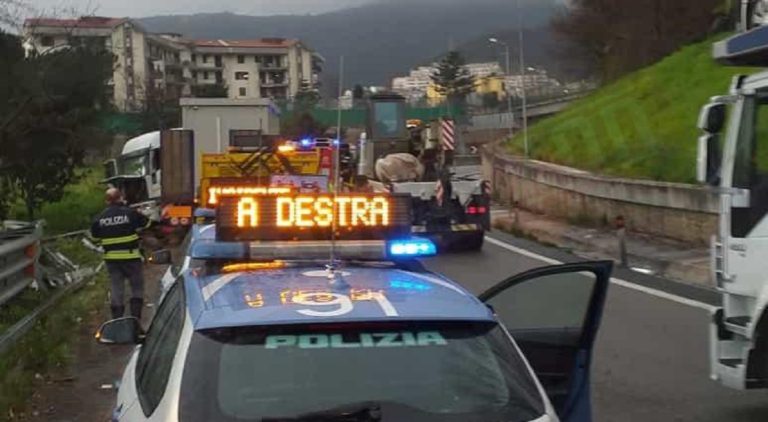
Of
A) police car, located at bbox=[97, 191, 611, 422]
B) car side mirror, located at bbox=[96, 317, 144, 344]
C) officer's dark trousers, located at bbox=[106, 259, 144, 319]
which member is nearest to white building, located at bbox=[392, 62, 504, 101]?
officer's dark trousers, located at bbox=[106, 259, 144, 319]

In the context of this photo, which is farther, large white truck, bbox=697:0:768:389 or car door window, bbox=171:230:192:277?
car door window, bbox=171:230:192:277

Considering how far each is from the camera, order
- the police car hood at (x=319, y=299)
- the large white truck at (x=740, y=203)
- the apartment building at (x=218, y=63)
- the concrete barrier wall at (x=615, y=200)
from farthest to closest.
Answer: the apartment building at (x=218, y=63) → the concrete barrier wall at (x=615, y=200) → the large white truck at (x=740, y=203) → the police car hood at (x=319, y=299)

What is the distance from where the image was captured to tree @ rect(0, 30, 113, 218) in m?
23.6

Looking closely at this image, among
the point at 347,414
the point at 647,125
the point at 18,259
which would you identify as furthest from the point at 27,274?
the point at 647,125

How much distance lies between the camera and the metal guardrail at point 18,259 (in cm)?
1163

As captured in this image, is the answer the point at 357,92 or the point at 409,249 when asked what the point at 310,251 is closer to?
the point at 409,249

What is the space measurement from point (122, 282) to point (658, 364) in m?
6.12

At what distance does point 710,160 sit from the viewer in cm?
756

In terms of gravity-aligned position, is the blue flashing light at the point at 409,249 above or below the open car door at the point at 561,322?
above

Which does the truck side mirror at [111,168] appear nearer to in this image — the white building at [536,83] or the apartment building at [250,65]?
the white building at [536,83]

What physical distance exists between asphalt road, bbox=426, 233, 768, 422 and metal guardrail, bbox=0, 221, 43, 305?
610 cm

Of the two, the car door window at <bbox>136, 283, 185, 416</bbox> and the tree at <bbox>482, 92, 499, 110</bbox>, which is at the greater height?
the tree at <bbox>482, 92, 499, 110</bbox>

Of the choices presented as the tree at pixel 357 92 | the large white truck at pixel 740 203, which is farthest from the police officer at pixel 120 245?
the tree at pixel 357 92

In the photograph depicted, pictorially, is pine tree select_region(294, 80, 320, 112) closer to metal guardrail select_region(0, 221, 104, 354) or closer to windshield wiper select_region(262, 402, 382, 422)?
metal guardrail select_region(0, 221, 104, 354)
